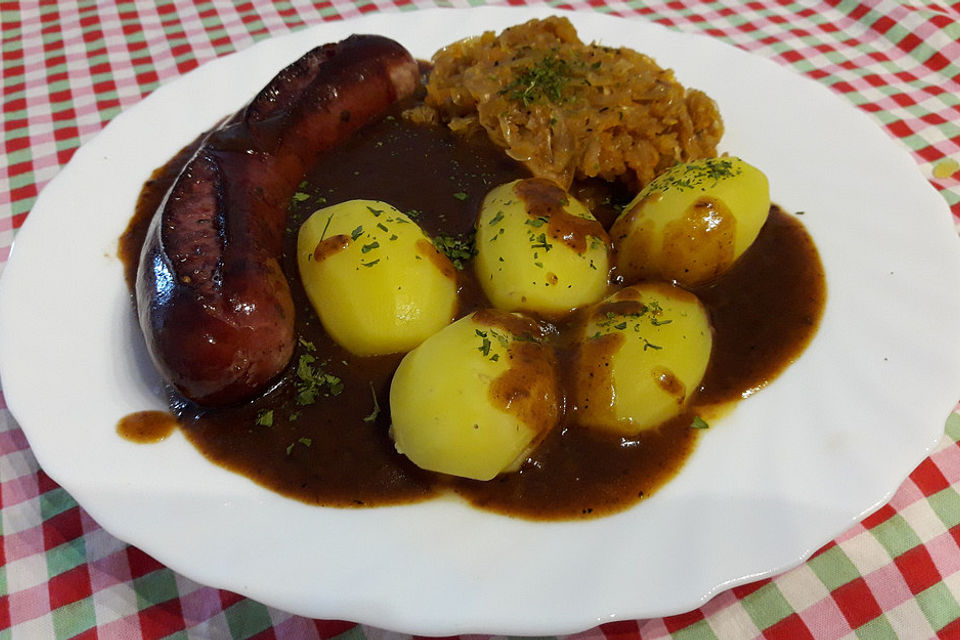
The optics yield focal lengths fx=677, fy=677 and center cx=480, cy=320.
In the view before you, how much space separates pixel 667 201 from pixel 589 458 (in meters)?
0.87

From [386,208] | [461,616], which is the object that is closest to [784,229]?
[386,208]

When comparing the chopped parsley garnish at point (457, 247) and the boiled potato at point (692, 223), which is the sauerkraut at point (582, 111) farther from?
the chopped parsley garnish at point (457, 247)

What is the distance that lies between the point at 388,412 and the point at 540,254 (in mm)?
642

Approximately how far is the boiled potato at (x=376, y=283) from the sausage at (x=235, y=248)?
0.44ft

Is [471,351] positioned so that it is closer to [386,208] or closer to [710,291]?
[386,208]

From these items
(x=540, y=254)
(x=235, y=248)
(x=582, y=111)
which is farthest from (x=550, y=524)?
(x=582, y=111)

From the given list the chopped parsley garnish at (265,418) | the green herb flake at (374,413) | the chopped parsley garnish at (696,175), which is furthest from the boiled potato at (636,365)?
→ the chopped parsley garnish at (265,418)

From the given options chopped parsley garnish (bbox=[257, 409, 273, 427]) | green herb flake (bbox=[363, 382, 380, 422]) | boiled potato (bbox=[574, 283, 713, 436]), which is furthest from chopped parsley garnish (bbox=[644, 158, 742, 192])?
chopped parsley garnish (bbox=[257, 409, 273, 427])

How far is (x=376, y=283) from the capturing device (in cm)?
194

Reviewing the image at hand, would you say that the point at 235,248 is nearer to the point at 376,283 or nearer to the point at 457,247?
the point at 376,283

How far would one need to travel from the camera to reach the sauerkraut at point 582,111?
2.48 metres

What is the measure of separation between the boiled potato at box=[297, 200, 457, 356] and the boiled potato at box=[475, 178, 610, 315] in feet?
0.51

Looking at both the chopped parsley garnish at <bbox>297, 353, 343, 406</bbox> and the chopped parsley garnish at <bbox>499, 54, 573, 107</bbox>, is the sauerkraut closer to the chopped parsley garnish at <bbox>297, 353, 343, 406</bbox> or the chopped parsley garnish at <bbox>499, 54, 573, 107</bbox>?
the chopped parsley garnish at <bbox>499, 54, 573, 107</bbox>

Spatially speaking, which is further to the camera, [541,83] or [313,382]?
[541,83]
